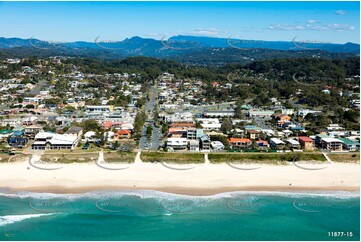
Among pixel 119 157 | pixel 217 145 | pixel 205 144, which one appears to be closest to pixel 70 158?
pixel 119 157

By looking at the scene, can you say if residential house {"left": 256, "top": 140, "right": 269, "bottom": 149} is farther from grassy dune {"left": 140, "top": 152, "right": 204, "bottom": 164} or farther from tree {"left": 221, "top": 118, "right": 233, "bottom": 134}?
grassy dune {"left": 140, "top": 152, "right": 204, "bottom": 164}

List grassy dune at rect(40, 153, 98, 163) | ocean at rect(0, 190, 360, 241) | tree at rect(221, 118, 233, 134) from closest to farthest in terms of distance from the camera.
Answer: ocean at rect(0, 190, 360, 241)
grassy dune at rect(40, 153, 98, 163)
tree at rect(221, 118, 233, 134)

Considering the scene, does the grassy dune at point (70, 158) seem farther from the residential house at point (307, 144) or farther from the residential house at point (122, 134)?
the residential house at point (307, 144)

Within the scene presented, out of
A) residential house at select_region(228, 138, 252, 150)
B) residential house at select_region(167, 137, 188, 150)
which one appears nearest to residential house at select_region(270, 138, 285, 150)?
residential house at select_region(228, 138, 252, 150)

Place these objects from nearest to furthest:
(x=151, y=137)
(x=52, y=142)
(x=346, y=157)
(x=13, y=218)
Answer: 1. (x=13, y=218)
2. (x=346, y=157)
3. (x=52, y=142)
4. (x=151, y=137)

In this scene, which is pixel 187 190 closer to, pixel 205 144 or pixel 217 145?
pixel 205 144

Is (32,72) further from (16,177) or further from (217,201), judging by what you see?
(217,201)
